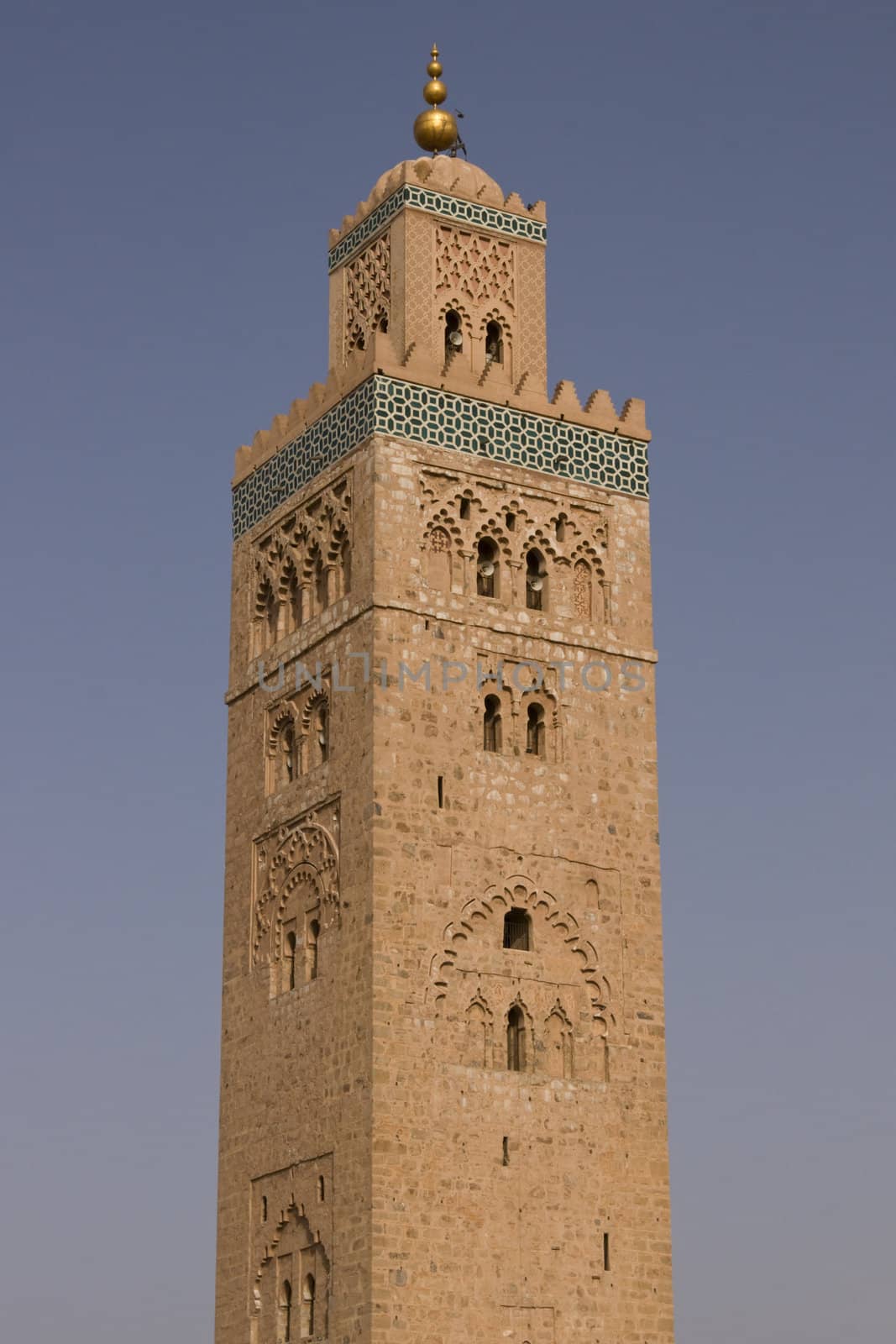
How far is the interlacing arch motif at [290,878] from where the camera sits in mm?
25172

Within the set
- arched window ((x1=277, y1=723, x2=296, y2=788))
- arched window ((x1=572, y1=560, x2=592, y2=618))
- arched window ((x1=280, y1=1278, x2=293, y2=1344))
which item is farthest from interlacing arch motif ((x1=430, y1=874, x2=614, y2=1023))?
arched window ((x1=280, y1=1278, x2=293, y2=1344))

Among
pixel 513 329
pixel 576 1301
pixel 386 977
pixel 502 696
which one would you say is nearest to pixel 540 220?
pixel 513 329

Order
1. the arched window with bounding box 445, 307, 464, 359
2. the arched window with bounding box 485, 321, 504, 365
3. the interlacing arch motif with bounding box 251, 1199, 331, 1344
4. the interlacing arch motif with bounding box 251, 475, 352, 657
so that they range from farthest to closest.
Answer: the arched window with bounding box 485, 321, 504, 365
the arched window with bounding box 445, 307, 464, 359
the interlacing arch motif with bounding box 251, 475, 352, 657
the interlacing arch motif with bounding box 251, 1199, 331, 1344

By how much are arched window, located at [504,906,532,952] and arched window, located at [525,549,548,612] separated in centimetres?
335

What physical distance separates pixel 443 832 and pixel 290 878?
199cm

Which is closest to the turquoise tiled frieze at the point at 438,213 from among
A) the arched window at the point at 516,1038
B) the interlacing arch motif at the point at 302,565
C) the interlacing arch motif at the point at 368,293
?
the interlacing arch motif at the point at 368,293

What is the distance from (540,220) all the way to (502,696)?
5.82 m

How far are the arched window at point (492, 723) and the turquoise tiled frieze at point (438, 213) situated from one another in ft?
17.9

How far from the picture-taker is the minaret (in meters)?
23.9

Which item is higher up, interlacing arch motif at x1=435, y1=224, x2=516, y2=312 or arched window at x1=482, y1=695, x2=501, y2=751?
interlacing arch motif at x1=435, y1=224, x2=516, y2=312

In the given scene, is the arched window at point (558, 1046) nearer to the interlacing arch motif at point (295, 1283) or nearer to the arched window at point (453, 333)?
the interlacing arch motif at point (295, 1283)

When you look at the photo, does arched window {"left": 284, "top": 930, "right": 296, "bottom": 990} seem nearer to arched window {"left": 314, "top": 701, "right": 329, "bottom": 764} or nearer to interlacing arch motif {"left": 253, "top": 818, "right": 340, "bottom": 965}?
interlacing arch motif {"left": 253, "top": 818, "right": 340, "bottom": 965}

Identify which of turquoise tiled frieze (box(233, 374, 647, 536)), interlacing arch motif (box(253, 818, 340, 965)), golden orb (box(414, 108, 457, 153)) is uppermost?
golden orb (box(414, 108, 457, 153))

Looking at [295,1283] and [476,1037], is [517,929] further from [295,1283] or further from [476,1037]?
[295,1283]
